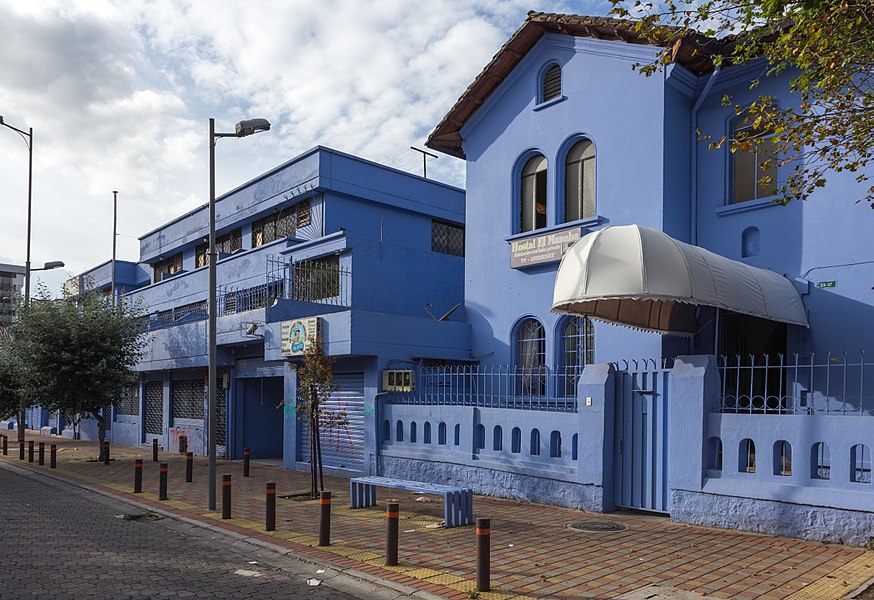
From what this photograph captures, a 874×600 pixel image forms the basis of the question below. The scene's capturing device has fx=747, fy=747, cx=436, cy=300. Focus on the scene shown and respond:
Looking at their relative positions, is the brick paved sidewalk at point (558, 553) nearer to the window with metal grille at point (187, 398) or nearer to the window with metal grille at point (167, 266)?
the window with metal grille at point (187, 398)

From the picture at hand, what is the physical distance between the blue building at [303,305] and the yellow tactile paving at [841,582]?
383 inches

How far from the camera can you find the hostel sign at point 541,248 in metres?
15.5

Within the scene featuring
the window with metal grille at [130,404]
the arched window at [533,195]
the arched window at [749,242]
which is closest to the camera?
the arched window at [749,242]

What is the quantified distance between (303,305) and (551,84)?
7728 mm

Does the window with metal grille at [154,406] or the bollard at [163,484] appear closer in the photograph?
the bollard at [163,484]

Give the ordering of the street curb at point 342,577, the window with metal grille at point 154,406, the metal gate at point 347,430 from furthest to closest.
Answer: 1. the window with metal grille at point 154,406
2. the metal gate at point 347,430
3. the street curb at point 342,577

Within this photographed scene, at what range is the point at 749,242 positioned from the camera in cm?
1384

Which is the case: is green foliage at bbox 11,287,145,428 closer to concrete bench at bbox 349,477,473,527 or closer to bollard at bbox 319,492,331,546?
concrete bench at bbox 349,477,473,527

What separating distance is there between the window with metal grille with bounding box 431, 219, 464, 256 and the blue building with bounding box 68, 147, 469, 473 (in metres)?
0.06

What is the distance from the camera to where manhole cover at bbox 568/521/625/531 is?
401 inches

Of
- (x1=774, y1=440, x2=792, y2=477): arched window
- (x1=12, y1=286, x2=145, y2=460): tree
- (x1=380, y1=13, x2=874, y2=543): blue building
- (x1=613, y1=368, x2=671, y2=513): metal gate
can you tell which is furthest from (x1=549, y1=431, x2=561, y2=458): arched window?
(x1=12, y1=286, x2=145, y2=460): tree

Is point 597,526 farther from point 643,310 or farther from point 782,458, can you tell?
point 643,310

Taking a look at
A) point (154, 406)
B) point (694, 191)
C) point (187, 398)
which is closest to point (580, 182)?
point (694, 191)

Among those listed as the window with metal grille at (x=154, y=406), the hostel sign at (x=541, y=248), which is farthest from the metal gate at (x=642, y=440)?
the window with metal grille at (x=154, y=406)
